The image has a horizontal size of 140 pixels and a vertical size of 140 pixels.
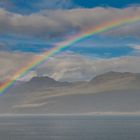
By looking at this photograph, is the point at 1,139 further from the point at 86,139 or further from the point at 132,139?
the point at 132,139

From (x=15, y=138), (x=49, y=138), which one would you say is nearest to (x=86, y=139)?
(x=49, y=138)

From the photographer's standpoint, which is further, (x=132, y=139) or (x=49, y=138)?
(x=49, y=138)

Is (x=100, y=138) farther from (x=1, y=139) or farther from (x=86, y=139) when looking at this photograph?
(x=1, y=139)

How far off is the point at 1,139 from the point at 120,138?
59.3 m

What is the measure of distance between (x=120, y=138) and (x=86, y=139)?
17.1 m

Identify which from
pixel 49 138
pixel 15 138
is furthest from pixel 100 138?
pixel 15 138

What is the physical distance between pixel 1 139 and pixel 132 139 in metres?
64.8

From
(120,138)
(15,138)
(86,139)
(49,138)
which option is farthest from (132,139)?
(15,138)

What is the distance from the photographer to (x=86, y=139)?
185625 mm

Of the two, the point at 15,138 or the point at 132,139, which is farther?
the point at 15,138

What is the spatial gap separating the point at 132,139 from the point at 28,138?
5291 cm

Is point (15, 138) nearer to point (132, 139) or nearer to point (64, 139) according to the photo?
point (64, 139)

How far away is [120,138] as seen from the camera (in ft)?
618

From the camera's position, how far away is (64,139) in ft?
621
